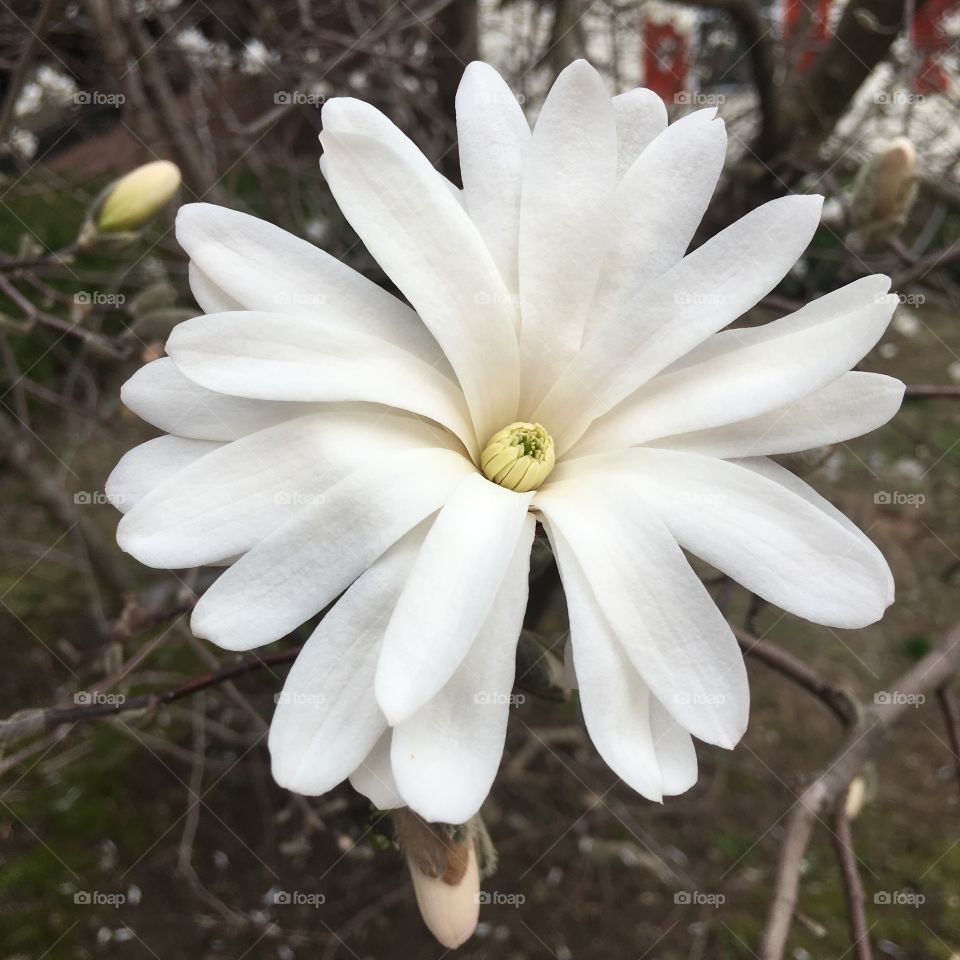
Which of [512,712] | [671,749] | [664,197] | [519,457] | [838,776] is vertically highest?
[664,197]

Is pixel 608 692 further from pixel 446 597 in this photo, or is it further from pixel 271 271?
pixel 271 271

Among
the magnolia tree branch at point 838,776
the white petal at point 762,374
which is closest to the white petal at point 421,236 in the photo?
the white petal at point 762,374

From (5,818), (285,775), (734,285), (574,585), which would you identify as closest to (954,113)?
(734,285)

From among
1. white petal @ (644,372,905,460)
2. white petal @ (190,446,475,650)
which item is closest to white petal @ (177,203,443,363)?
white petal @ (190,446,475,650)

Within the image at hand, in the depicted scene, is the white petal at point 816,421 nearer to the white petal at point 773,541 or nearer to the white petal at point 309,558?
the white petal at point 773,541

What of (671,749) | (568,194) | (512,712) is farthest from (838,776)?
(512,712)

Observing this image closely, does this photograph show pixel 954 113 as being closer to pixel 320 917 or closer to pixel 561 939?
pixel 561 939
